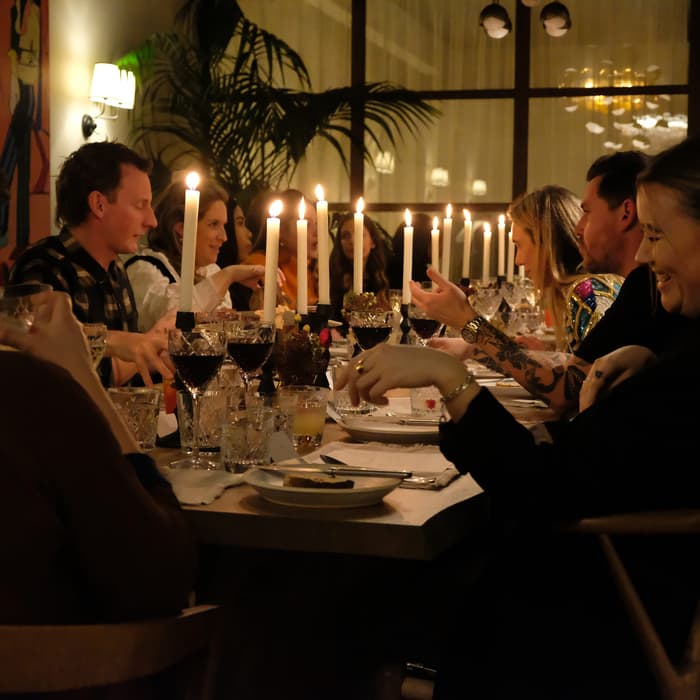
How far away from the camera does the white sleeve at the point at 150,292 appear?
164 inches

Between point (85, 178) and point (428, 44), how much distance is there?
227 inches

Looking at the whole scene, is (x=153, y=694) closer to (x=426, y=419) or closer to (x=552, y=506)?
(x=552, y=506)

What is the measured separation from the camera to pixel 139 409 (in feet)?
6.21

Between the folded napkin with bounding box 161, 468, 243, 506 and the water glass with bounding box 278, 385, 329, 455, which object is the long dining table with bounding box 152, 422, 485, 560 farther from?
the water glass with bounding box 278, 385, 329, 455

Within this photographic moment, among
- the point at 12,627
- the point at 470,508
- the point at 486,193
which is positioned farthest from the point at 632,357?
the point at 486,193

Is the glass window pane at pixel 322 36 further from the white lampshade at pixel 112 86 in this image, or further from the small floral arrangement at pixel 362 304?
the small floral arrangement at pixel 362 304

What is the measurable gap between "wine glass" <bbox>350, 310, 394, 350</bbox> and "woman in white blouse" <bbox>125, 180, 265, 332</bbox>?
54.0 inches

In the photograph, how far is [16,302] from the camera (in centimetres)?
141

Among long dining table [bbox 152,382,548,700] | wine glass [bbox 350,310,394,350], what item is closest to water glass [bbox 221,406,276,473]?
long dining table [bbox 152,382,548,700]

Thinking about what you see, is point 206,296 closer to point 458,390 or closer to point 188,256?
point 188,256

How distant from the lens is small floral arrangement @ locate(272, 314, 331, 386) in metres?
2.23

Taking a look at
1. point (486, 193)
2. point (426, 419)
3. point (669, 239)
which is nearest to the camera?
point (669, 239)

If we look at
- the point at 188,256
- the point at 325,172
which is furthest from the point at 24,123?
the point at 188,256

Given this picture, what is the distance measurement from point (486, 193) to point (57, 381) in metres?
7.78
